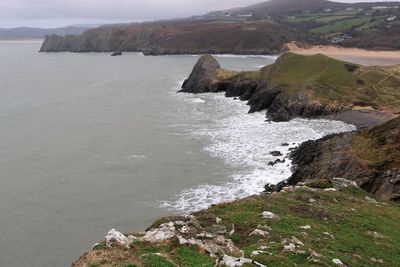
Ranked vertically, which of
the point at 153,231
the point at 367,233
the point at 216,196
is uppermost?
the point at 153,231

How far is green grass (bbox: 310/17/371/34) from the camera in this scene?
165025mm

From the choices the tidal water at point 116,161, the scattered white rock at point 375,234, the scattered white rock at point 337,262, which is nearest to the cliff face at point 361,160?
the tidal water at point 116,161

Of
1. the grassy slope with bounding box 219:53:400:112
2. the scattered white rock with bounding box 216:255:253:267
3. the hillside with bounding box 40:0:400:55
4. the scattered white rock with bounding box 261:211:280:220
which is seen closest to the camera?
the scattered white rock with bounding box 216:255:253:267

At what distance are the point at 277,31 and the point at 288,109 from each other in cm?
11402

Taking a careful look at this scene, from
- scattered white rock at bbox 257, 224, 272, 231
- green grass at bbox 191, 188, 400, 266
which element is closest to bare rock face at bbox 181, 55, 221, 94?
green grass at bbox 191, 188, 400, 266

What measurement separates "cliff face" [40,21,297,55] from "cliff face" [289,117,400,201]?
115 metres

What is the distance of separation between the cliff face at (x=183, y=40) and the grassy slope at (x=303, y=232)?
423 ft

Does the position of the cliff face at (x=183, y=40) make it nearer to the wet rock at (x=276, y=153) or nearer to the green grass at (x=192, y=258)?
the wet rock at (x=276, y=153)

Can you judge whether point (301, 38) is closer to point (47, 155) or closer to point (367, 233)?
point (47, 155)

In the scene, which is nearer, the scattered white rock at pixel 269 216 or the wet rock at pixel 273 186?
the scattered white rock at pixel 269 216

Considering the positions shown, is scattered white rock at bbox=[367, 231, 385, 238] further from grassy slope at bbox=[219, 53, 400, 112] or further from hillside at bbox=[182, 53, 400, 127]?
grassy slope at bbox=[219, 53, 400, 112]

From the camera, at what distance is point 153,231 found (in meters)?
16.8

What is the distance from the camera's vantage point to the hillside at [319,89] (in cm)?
5316

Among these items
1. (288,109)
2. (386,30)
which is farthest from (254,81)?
(386,30)
